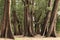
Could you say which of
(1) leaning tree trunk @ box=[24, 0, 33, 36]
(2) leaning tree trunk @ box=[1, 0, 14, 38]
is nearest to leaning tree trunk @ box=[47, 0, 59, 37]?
(1) leaning tree trunk @ box=[24, 0, 33, 36]

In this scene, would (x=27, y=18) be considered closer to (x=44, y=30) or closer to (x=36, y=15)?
(x=44, y=30)

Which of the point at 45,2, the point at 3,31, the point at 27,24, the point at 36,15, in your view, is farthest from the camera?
the point at 36,15

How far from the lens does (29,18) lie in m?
14.5

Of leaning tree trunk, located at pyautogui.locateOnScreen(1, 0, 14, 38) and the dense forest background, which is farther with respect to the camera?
the dense forest background

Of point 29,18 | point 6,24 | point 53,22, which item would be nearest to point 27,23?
point 29,18

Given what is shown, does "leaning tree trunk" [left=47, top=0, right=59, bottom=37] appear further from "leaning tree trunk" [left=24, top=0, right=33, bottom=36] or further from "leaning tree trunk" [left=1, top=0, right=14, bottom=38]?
"leaning tree trunk" [left=1, top=0, right=14, bottom=38]

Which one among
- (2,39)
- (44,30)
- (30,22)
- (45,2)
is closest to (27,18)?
(30,22)

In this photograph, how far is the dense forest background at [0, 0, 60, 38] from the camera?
12.1 m

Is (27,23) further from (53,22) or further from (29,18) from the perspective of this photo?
(53,22)

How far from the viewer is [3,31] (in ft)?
40.2

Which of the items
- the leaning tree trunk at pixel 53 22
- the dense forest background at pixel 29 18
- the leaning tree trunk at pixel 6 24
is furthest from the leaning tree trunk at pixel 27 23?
the leaning tree trunk at pixel 6 24

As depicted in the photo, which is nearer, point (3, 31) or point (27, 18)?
point (3, 31)

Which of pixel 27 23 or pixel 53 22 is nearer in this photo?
pixel 27 23

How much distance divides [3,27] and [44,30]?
395 centimetres
